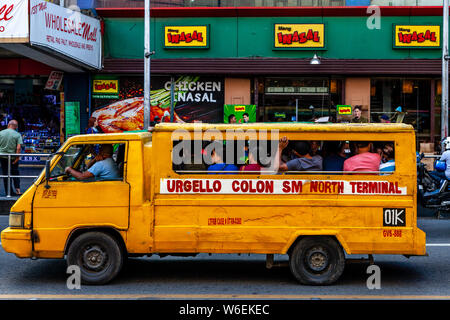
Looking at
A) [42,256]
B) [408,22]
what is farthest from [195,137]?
[408,22]

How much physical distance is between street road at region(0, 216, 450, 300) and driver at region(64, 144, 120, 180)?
1381 mm

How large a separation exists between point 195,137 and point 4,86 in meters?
13.7

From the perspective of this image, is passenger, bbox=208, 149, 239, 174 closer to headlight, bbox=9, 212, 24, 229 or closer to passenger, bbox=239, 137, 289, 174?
passenger, bbox=239, 137, 289, 174

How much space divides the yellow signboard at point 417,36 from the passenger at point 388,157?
1131 centimetres

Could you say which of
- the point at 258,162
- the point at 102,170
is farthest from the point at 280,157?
the point at 102,170

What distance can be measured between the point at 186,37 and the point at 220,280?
38.3 ft

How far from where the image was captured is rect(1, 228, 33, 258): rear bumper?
6.69 m

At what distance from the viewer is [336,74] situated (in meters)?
Answer: 17.2

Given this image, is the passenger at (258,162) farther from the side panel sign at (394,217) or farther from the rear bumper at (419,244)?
the rear bumper at (419,244)

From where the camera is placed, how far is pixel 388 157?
6.72 metres

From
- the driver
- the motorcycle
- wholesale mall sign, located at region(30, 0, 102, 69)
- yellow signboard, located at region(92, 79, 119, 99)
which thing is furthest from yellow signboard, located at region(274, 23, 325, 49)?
the driver

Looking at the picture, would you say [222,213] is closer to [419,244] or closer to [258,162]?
[258,162]

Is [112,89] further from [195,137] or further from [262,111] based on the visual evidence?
[195,137]

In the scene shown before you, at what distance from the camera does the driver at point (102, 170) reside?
22.5 feet
